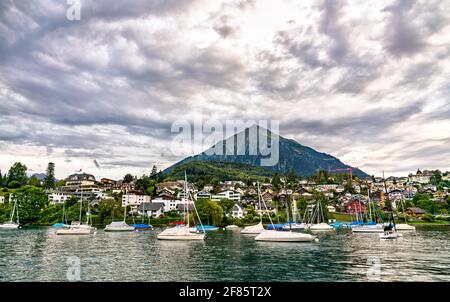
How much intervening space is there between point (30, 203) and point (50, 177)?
59751 mm

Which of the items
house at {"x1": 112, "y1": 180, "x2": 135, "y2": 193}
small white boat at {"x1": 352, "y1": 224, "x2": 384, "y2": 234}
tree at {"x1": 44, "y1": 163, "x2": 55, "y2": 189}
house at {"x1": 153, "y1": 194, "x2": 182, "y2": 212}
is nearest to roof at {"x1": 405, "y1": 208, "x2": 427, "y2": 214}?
small white boat at {"x1": 352, "y1": 224, "x2": 384, "y2": 234}

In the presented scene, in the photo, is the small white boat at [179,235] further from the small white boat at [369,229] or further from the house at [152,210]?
the house at [152,210]

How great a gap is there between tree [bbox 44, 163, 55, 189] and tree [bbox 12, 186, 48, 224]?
50086 mm

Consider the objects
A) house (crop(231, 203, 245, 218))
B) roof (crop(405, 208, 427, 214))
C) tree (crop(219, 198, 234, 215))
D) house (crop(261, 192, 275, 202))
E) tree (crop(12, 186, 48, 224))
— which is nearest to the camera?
tree (crop(12, 186, 48, 224))

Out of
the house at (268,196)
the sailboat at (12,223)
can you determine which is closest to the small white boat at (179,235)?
the sailboat at (12,223)

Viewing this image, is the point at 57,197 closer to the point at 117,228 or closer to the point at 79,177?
the point at 79,177

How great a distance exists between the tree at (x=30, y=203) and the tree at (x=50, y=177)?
5009cm

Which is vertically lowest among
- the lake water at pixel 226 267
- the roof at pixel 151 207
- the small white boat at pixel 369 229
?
the small white boat at pixel 369 229

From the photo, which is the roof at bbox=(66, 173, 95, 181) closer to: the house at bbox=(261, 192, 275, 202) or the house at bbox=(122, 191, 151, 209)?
the house at bbox=(122, 191, 151, 209)

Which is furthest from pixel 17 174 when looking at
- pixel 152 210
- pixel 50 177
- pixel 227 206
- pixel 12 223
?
pixel 227 206

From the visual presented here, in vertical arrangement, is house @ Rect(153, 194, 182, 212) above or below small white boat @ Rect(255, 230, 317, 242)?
above

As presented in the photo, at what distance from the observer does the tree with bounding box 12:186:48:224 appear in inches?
3807

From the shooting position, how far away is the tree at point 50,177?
152 meters
